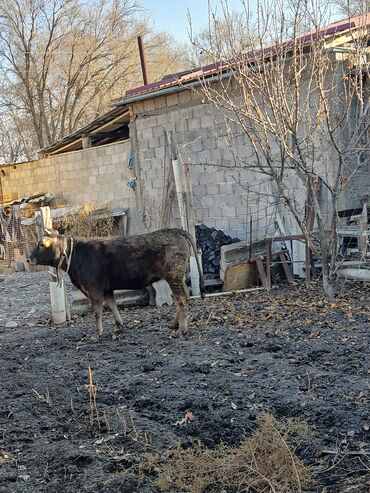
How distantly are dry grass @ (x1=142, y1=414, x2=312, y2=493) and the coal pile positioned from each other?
677cm

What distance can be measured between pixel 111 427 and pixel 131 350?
2306 mm

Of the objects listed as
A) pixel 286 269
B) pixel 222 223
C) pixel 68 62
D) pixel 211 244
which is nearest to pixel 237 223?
pixel 222 223

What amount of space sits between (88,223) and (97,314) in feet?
21.7

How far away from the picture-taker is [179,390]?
491 cm

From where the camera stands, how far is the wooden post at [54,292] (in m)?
8.14

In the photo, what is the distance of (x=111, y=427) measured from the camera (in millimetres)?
4195

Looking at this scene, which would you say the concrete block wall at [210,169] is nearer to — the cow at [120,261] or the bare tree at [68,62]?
the cow at [120,261]

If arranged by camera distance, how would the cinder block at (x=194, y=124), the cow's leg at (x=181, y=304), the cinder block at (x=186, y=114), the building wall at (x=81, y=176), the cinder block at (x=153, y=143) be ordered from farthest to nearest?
the building wall at (x=81, y=176) < the cinder block at (x=153, y=143) < the cinder block at (x=186, y=114) < the cinder block at (x=194, y=124) < the cow's leg at (x=181, y=304)

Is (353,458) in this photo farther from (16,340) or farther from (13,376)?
(16,340)

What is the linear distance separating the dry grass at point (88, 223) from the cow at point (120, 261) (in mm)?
5657

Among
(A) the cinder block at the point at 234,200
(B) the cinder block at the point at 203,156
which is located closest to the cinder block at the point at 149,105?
(B) the cinder block at the point at 203,156

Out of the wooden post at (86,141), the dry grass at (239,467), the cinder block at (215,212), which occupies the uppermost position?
the wooden post at (86,141)

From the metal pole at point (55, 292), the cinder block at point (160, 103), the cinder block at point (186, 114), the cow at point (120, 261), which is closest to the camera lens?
the cow at point (120, 261)

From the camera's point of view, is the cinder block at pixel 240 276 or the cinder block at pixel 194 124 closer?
the cinder block at pixel 240 276
